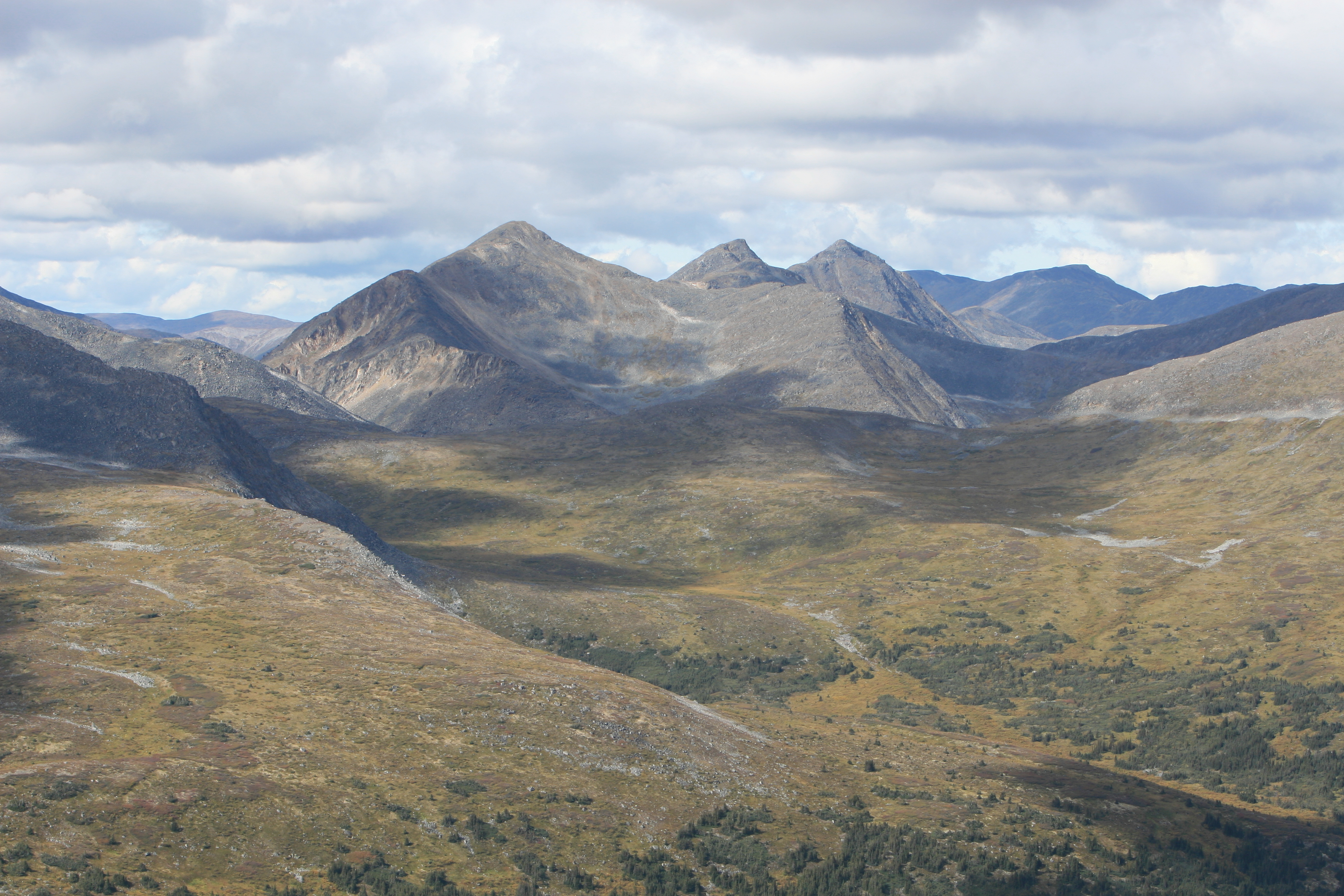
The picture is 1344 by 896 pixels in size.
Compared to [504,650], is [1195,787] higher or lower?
lower

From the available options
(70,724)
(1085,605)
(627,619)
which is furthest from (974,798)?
(1085,605)

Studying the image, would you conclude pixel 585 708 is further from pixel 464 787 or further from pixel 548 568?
pixel 548 568

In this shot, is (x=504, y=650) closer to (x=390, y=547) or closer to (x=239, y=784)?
(x=239, y=784)

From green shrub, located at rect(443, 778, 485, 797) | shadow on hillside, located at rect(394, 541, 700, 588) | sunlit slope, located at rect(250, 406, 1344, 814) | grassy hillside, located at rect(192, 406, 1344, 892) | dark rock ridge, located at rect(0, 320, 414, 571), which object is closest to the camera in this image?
green shrub, located at rect(443, 778, 485, 797)

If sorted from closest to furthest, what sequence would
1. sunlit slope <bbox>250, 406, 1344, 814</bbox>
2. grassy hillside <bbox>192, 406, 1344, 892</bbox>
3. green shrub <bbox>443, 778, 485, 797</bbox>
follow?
green shrub <bbox>443, 778, 485, 797</bbox> → grassy hillside <bbox>192, 406, 1344, 892</bbox> → sunlit slope <bbox>250, 406, 1344, 814</bbox>

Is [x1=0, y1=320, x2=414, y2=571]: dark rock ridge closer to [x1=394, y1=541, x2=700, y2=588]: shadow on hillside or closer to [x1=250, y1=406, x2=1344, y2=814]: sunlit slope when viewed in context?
[x1=394, y1=541, x2=700, y2=588]: shadow on hillside

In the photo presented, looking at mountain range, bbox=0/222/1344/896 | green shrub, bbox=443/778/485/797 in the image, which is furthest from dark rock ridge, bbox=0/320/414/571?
green shrub, bbox=443/778/485/797
